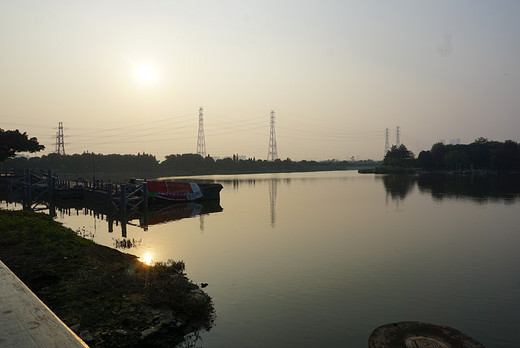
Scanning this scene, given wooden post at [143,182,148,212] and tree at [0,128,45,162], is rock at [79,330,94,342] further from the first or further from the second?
tree at [0,128,45,162]

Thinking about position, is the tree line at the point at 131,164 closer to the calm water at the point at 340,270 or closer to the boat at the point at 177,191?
the boat at the point at 177,191

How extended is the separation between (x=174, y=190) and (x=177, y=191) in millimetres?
483

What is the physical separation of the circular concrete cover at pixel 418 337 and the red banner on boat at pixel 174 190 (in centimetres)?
4425

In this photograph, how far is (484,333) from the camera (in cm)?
1178

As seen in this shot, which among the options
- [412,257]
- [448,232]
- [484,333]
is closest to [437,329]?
[484,333]

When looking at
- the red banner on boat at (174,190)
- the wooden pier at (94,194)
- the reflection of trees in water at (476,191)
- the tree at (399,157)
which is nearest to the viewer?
the wooden pier at (94,194)

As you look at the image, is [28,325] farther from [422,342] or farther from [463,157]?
[463,157]

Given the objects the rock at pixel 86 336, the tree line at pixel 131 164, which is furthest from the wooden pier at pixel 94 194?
the tree line at pixel 131 164

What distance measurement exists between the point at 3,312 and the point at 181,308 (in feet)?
31.8

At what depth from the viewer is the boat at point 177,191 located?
49812 millimetres

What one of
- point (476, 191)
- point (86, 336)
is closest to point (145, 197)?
point (86, 336)

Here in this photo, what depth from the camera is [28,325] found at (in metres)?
3.04

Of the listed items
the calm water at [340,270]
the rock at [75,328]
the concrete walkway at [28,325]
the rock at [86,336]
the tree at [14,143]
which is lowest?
the calm water at [340,270]

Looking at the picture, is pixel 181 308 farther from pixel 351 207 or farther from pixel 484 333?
pixel 351 207
